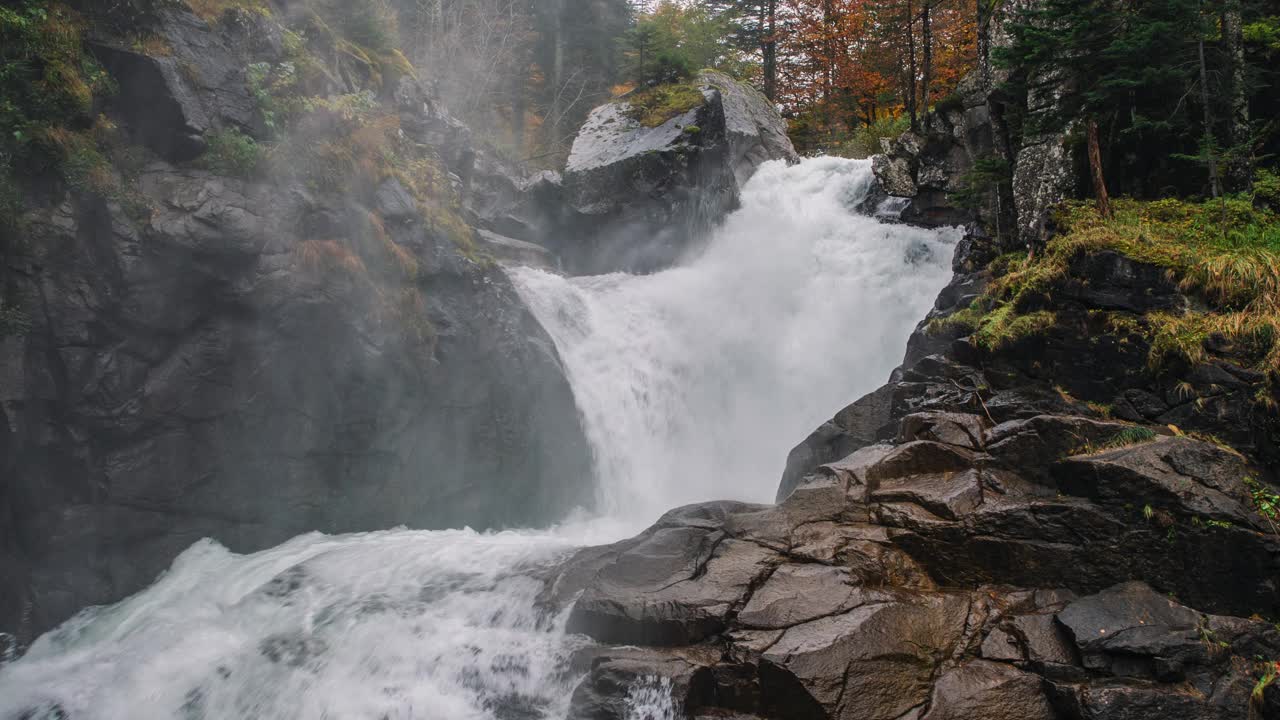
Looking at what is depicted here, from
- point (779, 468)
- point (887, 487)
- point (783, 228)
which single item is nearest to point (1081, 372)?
point (887, 487)

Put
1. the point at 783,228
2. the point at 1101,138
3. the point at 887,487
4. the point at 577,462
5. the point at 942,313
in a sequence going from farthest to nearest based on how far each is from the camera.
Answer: the point at 783,228 < the point at 577,462 < the point at 942,313 < the point at 1101,138 < the point at 887,487

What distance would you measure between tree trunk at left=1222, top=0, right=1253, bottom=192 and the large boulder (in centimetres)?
1281

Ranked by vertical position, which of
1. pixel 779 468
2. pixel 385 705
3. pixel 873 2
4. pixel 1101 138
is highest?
pixel 873 2

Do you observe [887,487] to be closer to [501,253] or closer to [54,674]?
[54,674]

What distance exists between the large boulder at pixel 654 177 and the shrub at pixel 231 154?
11.2m

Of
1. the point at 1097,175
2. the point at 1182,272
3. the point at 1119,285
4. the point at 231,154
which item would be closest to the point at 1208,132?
the point at 1097,175

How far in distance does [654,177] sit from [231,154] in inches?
489

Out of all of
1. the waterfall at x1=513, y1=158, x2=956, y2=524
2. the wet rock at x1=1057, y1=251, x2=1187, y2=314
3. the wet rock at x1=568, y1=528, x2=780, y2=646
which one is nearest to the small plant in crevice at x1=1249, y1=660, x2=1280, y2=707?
the wet rock at x1=568, y1=528, x2=780, y2=646

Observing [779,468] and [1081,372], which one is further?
[779,468]

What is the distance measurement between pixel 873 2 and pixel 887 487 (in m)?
23.1

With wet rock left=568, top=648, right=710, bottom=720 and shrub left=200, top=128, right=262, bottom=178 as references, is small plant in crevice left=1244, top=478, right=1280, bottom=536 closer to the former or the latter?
wet rock left=568, top=648, right=710, bottom=720

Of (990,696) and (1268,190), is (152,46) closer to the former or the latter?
A: (990,696)

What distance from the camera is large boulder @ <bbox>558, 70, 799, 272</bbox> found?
20.0 m

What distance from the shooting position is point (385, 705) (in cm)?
657
